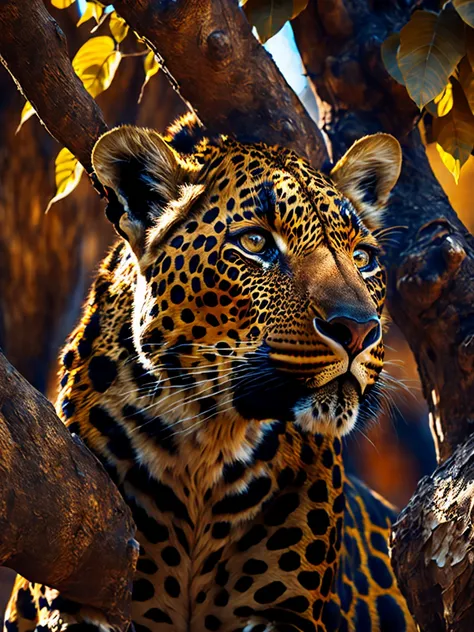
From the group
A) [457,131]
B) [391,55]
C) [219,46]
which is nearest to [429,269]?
[457,131]

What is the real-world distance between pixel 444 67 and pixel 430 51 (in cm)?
10

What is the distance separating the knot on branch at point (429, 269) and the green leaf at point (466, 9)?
1176 millimetres

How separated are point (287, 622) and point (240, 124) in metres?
2.20

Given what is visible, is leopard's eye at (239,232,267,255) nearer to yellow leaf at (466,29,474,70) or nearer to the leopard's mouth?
the leopard's mouth

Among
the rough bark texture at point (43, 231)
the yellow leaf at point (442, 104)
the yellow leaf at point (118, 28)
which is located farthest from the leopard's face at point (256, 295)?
the rough bark texture at point (43, 231)

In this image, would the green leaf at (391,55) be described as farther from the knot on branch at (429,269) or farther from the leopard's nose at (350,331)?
the leopard's nose at (350,331)

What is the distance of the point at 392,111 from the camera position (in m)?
4.98

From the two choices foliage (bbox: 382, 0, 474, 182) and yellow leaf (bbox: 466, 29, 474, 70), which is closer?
foliage (bbox: 382, 0, 474, 182)

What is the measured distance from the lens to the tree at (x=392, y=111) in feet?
12.0

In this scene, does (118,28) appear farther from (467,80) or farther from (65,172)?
(467,80)

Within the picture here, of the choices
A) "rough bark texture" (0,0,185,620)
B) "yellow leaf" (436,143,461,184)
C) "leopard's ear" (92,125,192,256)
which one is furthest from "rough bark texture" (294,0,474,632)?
"rough bark texture" (0,0,185,620)

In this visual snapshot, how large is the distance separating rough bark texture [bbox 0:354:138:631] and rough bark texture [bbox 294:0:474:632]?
1.06 meters

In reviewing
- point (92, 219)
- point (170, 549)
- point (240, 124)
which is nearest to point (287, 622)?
point (170, 549)

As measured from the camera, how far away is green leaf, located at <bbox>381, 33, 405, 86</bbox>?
4.22 metres
